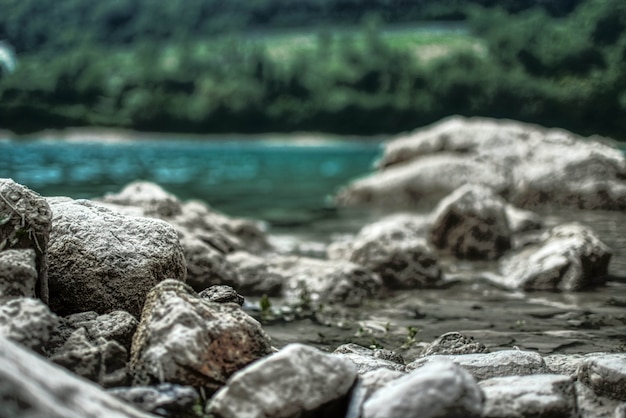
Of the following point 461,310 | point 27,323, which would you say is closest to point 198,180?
point 461,310

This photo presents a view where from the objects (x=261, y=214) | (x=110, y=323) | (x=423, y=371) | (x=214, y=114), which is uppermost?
(x=423, y=371)

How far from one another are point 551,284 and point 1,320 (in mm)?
8766

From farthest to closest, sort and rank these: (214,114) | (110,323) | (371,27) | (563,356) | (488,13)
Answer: (371,27), (214,114), (488,13), (563,356), (110,323)

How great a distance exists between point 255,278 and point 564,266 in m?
4.41

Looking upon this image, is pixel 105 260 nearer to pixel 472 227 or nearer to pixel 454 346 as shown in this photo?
pixel 454 346

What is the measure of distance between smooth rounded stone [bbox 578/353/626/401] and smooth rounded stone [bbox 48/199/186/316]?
3.27m

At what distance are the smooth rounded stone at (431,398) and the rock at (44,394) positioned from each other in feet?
4.07

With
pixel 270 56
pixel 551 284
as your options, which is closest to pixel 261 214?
pixel 551 284

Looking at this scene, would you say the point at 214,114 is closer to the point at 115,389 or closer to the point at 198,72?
the point at 198,72

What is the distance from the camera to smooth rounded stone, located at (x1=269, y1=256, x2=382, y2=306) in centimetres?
1091

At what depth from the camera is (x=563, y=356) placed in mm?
7383

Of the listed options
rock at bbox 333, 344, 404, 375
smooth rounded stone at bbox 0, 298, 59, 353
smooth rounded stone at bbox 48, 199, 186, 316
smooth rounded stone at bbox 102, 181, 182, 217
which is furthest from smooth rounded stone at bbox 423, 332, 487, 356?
smooth rounded stone at bbox 102, 181, 182, 217

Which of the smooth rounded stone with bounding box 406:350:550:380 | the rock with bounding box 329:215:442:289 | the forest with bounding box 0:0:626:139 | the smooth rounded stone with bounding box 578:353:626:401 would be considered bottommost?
the forest with bounding box 0:0:626:139

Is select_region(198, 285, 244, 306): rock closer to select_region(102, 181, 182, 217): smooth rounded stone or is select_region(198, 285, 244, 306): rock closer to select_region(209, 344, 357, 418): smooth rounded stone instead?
select_region(209, 344, 357, 418): smooth rounded stone
